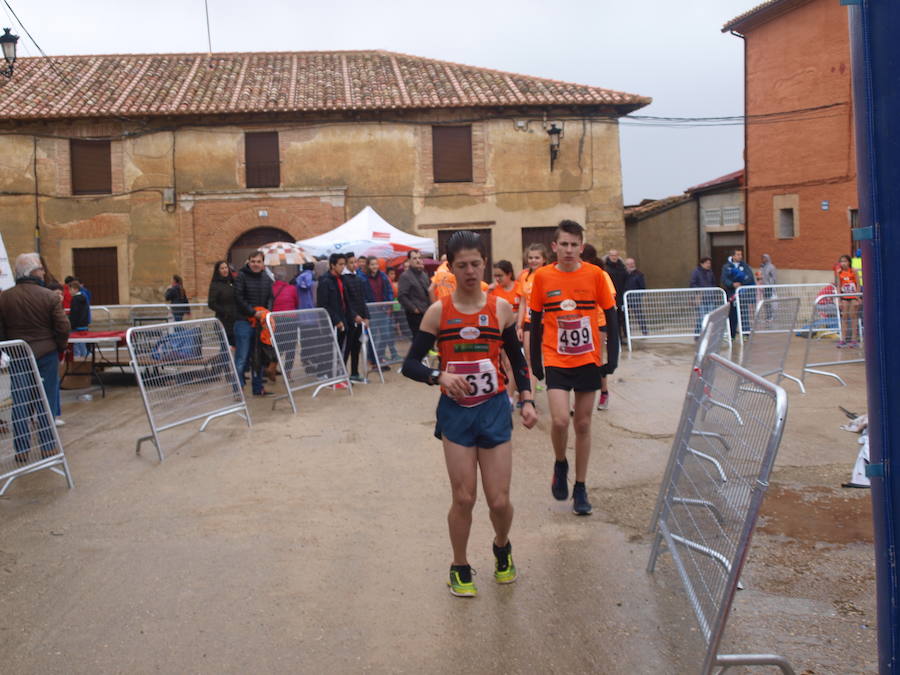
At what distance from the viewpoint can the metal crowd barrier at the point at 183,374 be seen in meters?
7.93

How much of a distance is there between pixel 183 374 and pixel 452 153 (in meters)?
19.0

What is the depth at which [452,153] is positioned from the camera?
26344mm

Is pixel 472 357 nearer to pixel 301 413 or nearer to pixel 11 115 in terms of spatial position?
pixel 301 413

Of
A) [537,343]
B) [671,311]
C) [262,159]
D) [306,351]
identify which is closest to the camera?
[537,343]

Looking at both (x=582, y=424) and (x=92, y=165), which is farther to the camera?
(x=92, y=165)

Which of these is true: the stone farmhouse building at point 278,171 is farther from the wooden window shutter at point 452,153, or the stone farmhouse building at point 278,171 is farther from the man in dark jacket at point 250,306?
the man in dark jacket at point 250,306

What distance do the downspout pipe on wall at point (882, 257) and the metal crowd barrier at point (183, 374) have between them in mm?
6271

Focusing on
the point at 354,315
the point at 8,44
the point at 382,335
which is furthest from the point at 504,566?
the point at 8,44

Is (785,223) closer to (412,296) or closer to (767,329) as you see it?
(412,296)

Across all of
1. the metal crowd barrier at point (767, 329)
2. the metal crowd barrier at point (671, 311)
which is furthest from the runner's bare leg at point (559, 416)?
the metal crowd barrier at point (671, 311)

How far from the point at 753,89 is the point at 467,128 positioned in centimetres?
990

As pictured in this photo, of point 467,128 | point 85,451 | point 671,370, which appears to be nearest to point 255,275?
point 85,451

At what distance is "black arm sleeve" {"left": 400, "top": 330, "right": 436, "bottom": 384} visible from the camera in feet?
13.9

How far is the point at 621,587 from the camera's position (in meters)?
4.36
